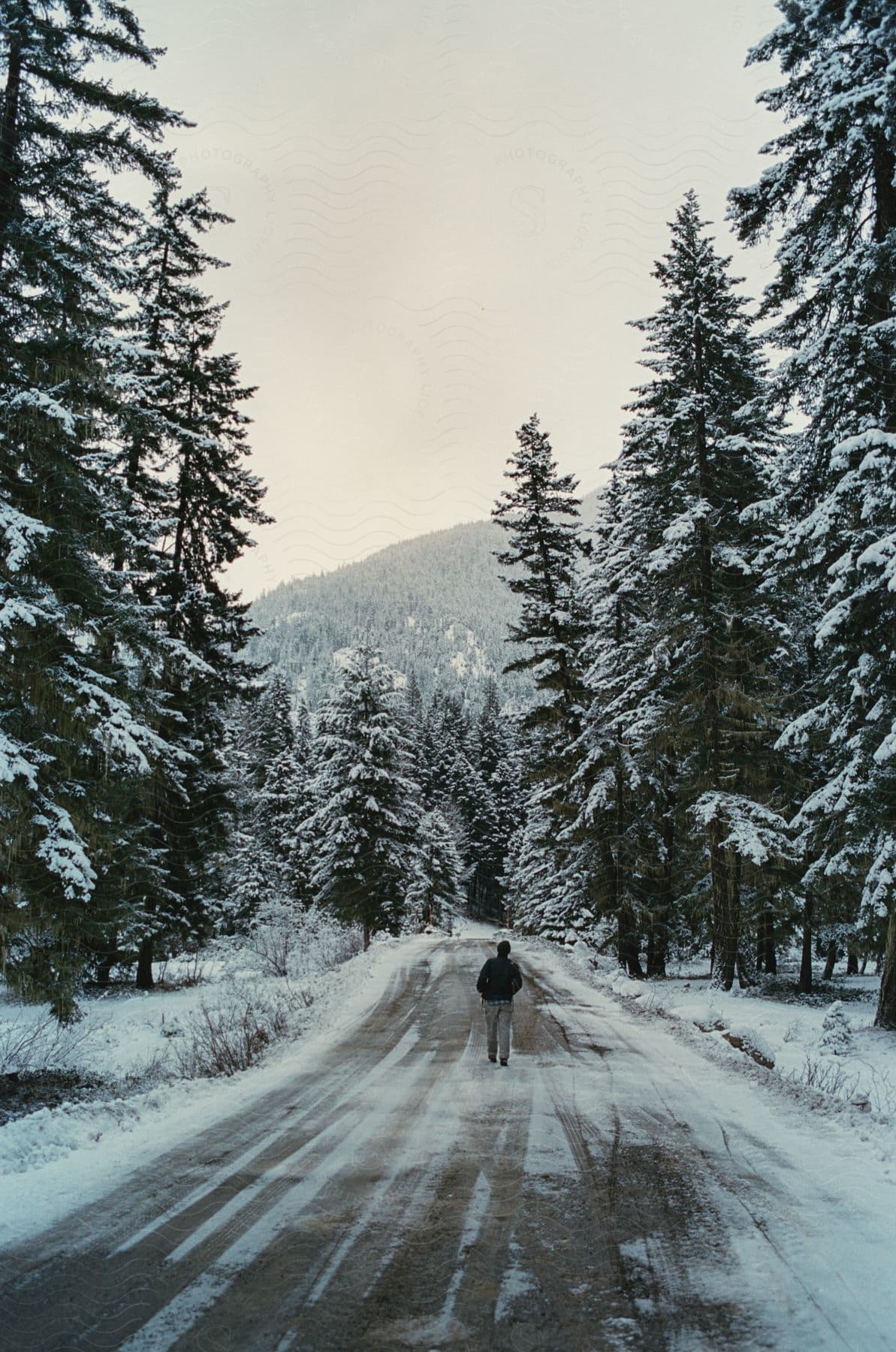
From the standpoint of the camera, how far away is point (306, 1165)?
5836 mm

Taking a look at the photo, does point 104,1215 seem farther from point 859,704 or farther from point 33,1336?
point 859,704

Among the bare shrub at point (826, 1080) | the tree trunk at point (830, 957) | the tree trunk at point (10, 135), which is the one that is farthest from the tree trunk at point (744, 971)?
the tree trunk at point (10, 135)

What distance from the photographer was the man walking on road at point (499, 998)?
9.71m

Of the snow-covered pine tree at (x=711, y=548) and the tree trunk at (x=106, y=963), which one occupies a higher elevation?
the snow-covered pine tree at (x=711, y=548)

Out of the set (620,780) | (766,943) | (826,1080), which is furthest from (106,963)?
(766,943)

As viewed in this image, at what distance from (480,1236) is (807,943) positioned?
20.8m

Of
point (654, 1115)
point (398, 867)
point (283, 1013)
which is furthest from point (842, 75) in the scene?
point (398, 867)

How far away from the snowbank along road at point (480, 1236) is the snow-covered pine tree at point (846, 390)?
21.0 feet

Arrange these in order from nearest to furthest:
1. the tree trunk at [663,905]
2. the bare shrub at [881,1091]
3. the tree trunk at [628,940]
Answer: the bare shrub at [881,1091] < the tree trunk at [628,940] < the tree trunk at [663,905]

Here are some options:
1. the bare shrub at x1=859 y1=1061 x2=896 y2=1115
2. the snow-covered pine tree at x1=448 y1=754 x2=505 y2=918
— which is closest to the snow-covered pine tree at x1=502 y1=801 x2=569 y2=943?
the bare shrub at x1=859 y1=1061 x2=896 y2=1115

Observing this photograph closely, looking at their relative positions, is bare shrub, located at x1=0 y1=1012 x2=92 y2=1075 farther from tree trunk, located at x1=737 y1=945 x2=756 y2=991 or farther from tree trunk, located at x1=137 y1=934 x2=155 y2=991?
tree trunk, located at x1=737 y1=945 x2=756 y2=991

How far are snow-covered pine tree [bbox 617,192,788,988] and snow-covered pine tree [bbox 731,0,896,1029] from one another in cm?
324

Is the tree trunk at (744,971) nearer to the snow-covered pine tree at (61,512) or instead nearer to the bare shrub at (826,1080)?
the bare shrub at (826,1080)

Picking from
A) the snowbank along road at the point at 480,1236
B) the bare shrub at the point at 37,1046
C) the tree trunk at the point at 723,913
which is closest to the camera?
the snowbank along road at the point at 480,1236
